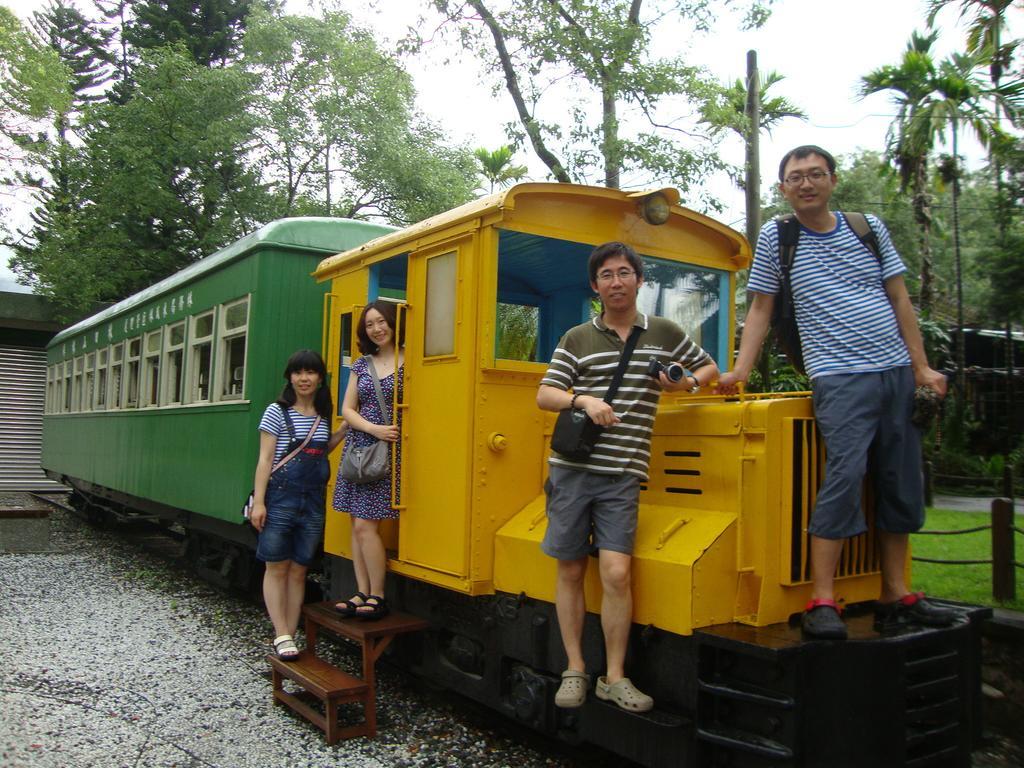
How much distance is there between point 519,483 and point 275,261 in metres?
3.29

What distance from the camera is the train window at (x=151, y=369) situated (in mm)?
9445

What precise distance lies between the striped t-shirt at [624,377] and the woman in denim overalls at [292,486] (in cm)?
208

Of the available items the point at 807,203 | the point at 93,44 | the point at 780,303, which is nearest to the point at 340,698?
the point at 780,303

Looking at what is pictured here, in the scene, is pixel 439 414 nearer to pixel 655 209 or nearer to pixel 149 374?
pixel 655 209

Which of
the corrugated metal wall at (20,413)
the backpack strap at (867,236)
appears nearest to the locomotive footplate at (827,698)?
the backpack strap at (867,236)

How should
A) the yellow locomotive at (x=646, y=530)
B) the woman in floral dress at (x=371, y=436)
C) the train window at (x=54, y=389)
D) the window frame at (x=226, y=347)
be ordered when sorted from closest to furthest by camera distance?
the yellow locomotive at (x=646, y=530)
the woman in floral dress at (x=371, y=436)
the window frame at (x=226, y=347)
the train window at (x=54, y=389)

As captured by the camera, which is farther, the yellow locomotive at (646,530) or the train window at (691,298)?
the train window at (691,298)

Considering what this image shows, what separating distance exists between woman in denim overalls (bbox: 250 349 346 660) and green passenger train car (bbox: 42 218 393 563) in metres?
1.46

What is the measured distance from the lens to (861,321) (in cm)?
338

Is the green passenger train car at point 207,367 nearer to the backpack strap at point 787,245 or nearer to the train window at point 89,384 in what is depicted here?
Result: the train window at point 89,384

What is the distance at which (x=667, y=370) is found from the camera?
3482mm

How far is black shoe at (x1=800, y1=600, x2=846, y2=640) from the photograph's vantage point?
3.08 m

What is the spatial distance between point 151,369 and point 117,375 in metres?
1.94

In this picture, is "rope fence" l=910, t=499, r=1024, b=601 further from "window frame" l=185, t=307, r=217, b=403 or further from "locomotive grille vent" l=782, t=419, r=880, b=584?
"window frame" l=185, t=307, r=217, b=403
